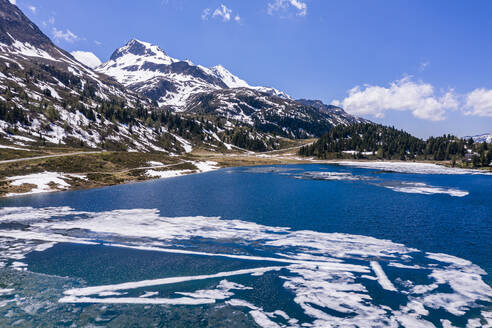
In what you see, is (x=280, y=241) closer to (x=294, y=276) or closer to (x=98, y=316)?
(x=294, y=276)

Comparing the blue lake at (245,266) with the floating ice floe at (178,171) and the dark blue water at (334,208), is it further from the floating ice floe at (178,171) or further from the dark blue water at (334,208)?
the floating ice floe at (178,171)

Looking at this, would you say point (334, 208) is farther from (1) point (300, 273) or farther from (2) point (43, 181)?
(2) point (43, 181)

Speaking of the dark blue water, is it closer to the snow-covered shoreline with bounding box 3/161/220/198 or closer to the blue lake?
the blue lake

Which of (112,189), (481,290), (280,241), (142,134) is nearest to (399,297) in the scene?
(481,290)

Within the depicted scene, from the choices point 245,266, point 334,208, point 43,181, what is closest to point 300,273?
point 245,266

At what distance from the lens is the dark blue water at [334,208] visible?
33719 millimetres

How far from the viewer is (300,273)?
23719 mm

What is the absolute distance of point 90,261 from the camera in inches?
1014

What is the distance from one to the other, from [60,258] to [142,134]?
18328 centimetres

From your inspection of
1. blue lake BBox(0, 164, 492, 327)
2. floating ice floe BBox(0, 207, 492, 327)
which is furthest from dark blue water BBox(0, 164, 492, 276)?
floating ice floe BBox(0, 207, 492, 327)

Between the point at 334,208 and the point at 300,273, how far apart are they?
2813 cm

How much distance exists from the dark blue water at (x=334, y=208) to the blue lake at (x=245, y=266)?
0.37 m

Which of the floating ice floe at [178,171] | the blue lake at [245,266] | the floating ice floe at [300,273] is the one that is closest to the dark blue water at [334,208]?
the blue lake at [245,266]

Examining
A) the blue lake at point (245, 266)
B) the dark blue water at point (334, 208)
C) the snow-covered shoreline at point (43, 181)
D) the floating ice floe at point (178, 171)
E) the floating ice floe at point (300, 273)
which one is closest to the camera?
the blue lake at point (245, 266)
